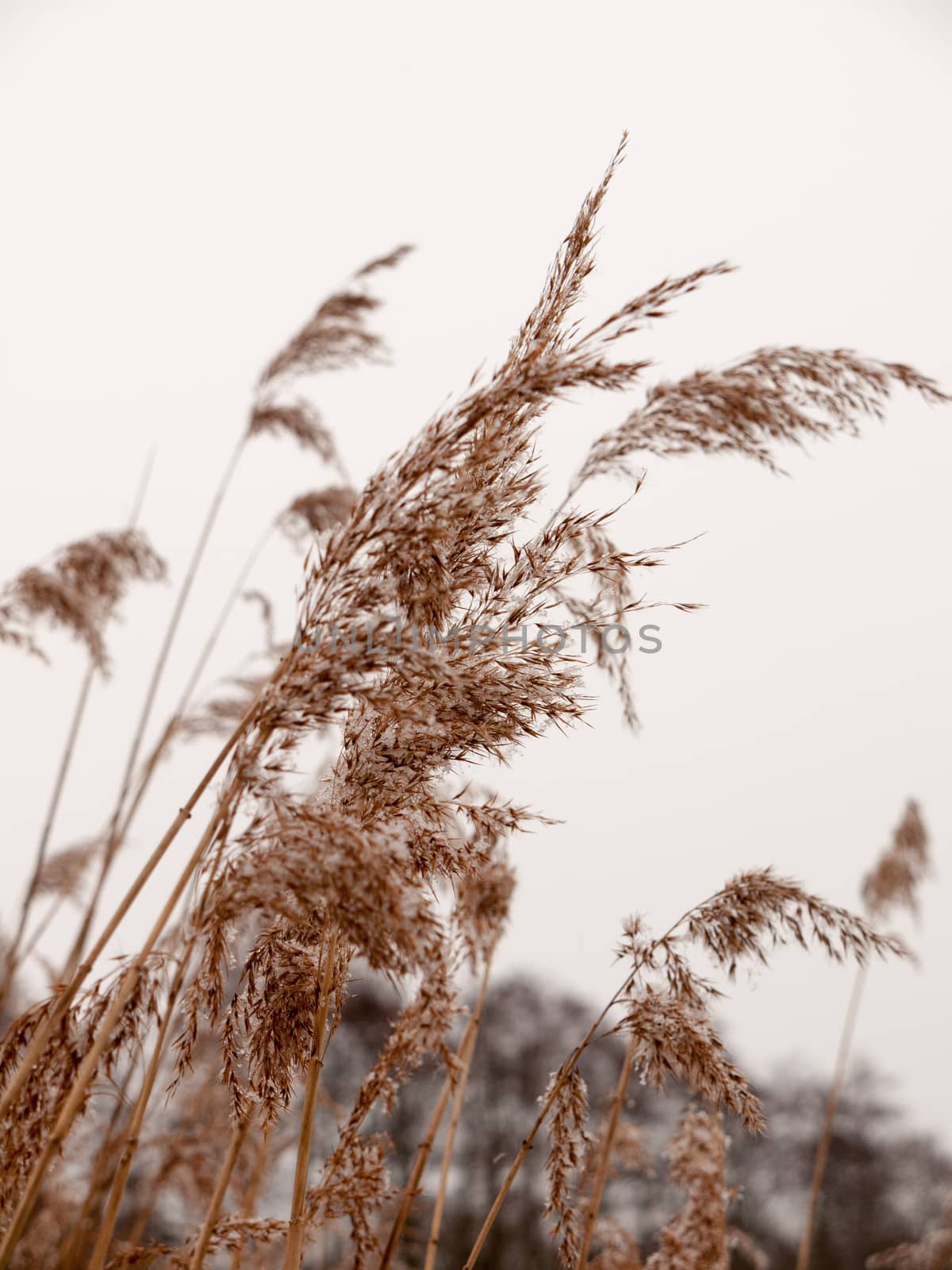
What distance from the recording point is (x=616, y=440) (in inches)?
86.8

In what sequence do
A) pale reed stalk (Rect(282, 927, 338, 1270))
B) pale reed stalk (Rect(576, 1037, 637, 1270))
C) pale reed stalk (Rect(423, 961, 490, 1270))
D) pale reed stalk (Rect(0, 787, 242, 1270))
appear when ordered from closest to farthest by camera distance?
pale reed stalk (Rect(0, 787, 242, 1270))
pale reed stalk (Rect(282, 927, 338, 1270))
pale reed stalk (Rect(576, 1037, 637, 1270))
pale reed stalk (Rect(423, 961, 490, 1270))

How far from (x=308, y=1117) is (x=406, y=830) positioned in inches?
23.7

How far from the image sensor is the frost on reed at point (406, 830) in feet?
5.94

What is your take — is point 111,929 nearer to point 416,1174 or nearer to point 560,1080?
point 560,1080

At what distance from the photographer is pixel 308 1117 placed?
1.93 metres

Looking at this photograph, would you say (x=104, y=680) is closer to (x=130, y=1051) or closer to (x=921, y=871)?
(x=130, y=1051)

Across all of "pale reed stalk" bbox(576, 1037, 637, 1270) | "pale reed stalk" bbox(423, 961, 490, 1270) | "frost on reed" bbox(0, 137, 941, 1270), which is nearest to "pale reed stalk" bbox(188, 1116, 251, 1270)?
"frost on reed" bbox(0, 137, 941, 1270)

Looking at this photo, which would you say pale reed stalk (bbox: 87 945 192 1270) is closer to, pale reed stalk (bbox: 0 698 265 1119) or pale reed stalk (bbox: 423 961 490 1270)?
pale reed stalk (bbox: 0 698 265 1119)

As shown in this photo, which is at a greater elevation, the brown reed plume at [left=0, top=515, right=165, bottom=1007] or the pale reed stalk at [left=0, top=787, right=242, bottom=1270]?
the brown reed plume at [left=0, top=515, right=165, bottom=1007]

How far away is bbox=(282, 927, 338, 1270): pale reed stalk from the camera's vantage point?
76.7 inches

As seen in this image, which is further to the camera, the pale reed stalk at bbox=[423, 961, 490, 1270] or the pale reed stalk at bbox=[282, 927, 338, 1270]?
the pale reed stalk at bbox=[423, 961, 490, 1270]

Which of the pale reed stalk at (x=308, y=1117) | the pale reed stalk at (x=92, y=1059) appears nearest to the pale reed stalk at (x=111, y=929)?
the pale reed stalk at (x=92, y=1059)

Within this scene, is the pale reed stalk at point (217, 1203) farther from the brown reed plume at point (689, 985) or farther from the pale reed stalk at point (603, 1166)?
the pale reed stalk at point (603, 1166)

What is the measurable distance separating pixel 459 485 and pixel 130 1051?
4.18 ft
